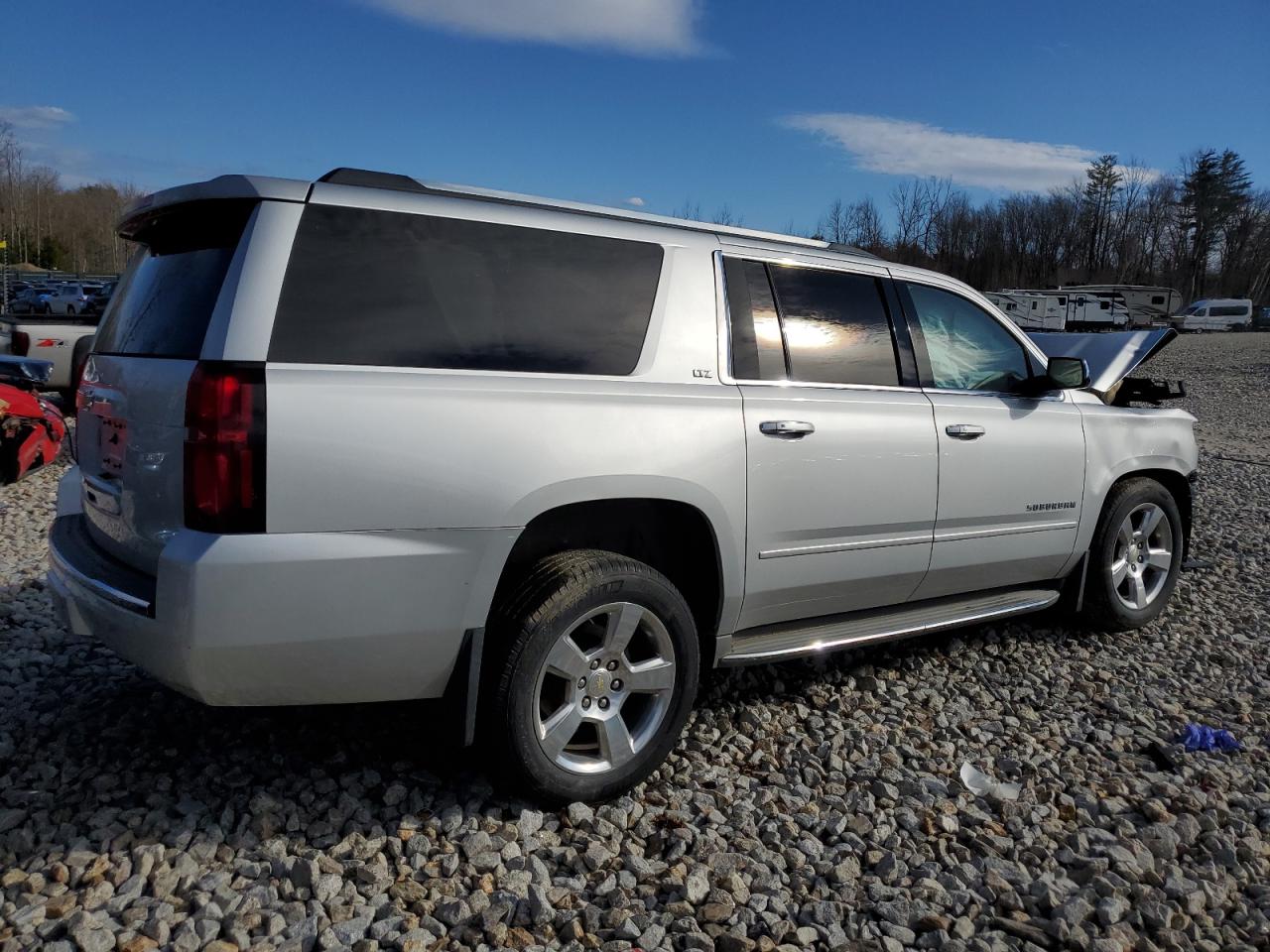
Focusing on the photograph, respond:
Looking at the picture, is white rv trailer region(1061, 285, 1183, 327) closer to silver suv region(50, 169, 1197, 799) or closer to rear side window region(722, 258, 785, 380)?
silver suv region(50, 169, 1197, 799)

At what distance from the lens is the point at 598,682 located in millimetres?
3020

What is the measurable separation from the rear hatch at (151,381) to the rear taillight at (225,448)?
59 mm

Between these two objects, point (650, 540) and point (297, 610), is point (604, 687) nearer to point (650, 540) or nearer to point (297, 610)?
point (650, 540)

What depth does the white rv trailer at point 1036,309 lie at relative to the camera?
51.0 metres

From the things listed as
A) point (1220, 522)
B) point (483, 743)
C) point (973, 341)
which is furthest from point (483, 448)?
point (1220, 522)

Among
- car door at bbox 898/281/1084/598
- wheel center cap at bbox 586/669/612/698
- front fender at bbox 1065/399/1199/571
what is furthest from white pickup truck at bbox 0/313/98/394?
front fender at bbox 1065/399/1199/571

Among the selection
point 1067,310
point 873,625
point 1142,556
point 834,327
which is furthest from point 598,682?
point 1067,310

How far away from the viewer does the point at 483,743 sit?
2.92 meters

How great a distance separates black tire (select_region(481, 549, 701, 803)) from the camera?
2.81m

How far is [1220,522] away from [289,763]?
7.96 metres

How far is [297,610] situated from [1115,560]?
13.7 feet

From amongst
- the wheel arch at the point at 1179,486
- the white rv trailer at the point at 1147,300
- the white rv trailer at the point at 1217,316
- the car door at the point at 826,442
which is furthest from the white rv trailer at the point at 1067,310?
the car door at the point at 826,442

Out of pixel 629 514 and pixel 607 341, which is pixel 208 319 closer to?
pixel 607 341

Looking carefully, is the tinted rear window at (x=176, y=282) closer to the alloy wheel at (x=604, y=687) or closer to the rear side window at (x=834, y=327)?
the alloy wheel at (x=604, y=687)
